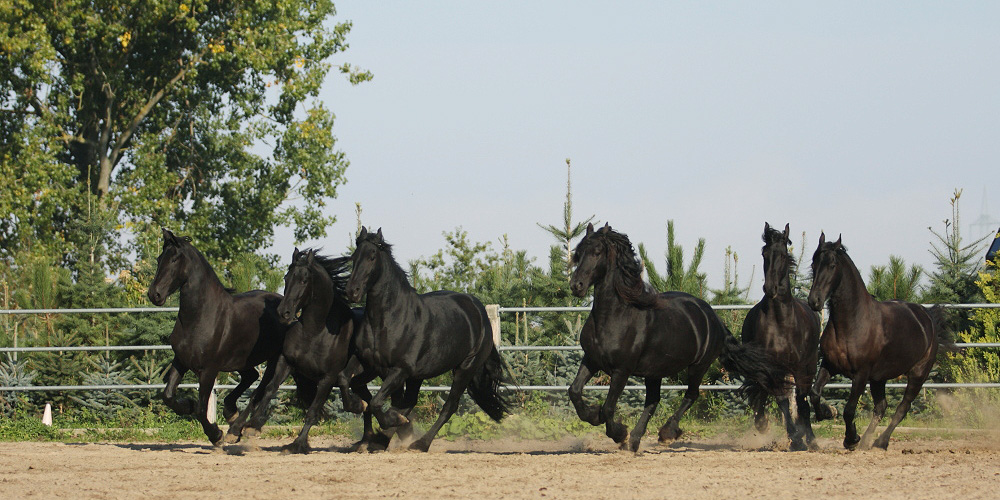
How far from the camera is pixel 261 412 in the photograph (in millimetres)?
8477

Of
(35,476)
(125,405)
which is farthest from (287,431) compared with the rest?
(35,476)

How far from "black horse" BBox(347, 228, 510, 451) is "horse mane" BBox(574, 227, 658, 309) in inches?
54.7

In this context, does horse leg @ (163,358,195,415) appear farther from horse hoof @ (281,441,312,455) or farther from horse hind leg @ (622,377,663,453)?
horse hind leg @ (622,377,663,453)

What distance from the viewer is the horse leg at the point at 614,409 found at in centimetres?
818

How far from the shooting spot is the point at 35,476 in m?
6.88

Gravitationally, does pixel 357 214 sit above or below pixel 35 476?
above

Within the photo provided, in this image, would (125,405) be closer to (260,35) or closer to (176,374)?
(176,374)

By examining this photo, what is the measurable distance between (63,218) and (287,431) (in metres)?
14.7

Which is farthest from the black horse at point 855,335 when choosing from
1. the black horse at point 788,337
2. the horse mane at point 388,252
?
the horse mane at point 388,252

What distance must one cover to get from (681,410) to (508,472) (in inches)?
106

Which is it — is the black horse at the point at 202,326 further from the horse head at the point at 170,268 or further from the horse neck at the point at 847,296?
the horse neck at the point at 847,296

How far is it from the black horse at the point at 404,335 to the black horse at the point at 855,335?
287 cm

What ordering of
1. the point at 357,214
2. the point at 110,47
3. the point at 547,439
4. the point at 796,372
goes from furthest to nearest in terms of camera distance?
1. the point at 110,47
2. the point at 357,214
3. the point at 547,439
4. the point at 796,372

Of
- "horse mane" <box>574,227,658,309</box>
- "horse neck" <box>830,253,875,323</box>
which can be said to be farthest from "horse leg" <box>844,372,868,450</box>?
"horse mane" <box>574,227,658,309</box>
